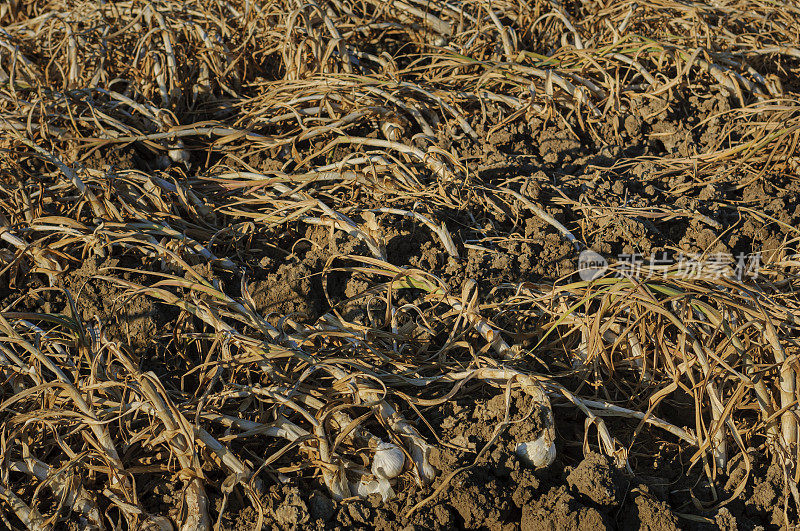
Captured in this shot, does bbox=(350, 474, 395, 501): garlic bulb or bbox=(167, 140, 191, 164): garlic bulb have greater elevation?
bbox=(167, 140, 191, 164): garlic bulb

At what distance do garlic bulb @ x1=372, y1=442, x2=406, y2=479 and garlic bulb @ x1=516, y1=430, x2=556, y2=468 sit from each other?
0.79ft

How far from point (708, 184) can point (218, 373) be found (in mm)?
1465

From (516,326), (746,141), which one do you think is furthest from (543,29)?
(516,326)

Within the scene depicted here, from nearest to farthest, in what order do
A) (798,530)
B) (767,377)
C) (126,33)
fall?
(798,530)
(767,377)
(126,33)

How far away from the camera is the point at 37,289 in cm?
181

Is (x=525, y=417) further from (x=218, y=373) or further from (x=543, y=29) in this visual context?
(x=543, y=29)

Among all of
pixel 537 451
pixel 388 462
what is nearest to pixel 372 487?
pixel 388 462

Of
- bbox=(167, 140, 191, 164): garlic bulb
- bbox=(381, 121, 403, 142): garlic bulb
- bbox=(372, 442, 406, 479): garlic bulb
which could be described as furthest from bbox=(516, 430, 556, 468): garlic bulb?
bbox=(167, 140, 191, 164): garlic bulb

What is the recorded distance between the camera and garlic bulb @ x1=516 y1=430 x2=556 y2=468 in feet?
4.87

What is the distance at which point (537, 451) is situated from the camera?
148 cm

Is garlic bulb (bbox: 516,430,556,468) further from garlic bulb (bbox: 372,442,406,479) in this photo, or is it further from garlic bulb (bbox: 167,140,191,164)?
garlic bulb (bbox: 167,140,191,164)

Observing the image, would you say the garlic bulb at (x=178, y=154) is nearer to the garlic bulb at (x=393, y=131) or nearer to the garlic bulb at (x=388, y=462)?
the garlic bulb at (x=393, y=131)

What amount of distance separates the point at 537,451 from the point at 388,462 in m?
0.30

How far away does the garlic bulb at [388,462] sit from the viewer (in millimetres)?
1465
